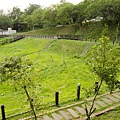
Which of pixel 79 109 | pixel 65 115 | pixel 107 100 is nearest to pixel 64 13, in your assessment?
pixel 107 100

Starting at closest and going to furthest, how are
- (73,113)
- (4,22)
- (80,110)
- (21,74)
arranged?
1. (21,74)
2. (73,113)
3. (80,110)
4. (4,22)

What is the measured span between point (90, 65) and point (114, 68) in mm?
731

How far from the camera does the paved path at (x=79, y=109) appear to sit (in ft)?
20.7

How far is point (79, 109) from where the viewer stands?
22.3ft

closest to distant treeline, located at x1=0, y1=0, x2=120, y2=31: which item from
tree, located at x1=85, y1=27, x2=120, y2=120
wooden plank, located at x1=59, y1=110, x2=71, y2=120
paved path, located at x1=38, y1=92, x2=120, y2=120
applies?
paved path, located at x1=38, y1=92, x2=120, y2=120

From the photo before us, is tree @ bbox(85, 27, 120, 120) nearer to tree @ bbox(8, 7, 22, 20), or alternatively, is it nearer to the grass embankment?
the grass embankment

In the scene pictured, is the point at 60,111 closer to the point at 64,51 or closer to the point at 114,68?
the point at 114,68

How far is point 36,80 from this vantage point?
4750 millimetres

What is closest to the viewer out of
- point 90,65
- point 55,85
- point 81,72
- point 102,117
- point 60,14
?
point 90,65

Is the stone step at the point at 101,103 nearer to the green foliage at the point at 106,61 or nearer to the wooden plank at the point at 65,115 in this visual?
the wooden plank at the point at 65,115

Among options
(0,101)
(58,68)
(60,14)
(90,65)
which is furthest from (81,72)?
(60,14)

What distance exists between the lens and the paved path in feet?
20.7

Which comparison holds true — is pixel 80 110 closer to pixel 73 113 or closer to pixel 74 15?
pixel 73 113

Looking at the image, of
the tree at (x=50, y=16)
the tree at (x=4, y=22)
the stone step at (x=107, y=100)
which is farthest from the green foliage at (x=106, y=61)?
the tree at (x=4, y=22)
